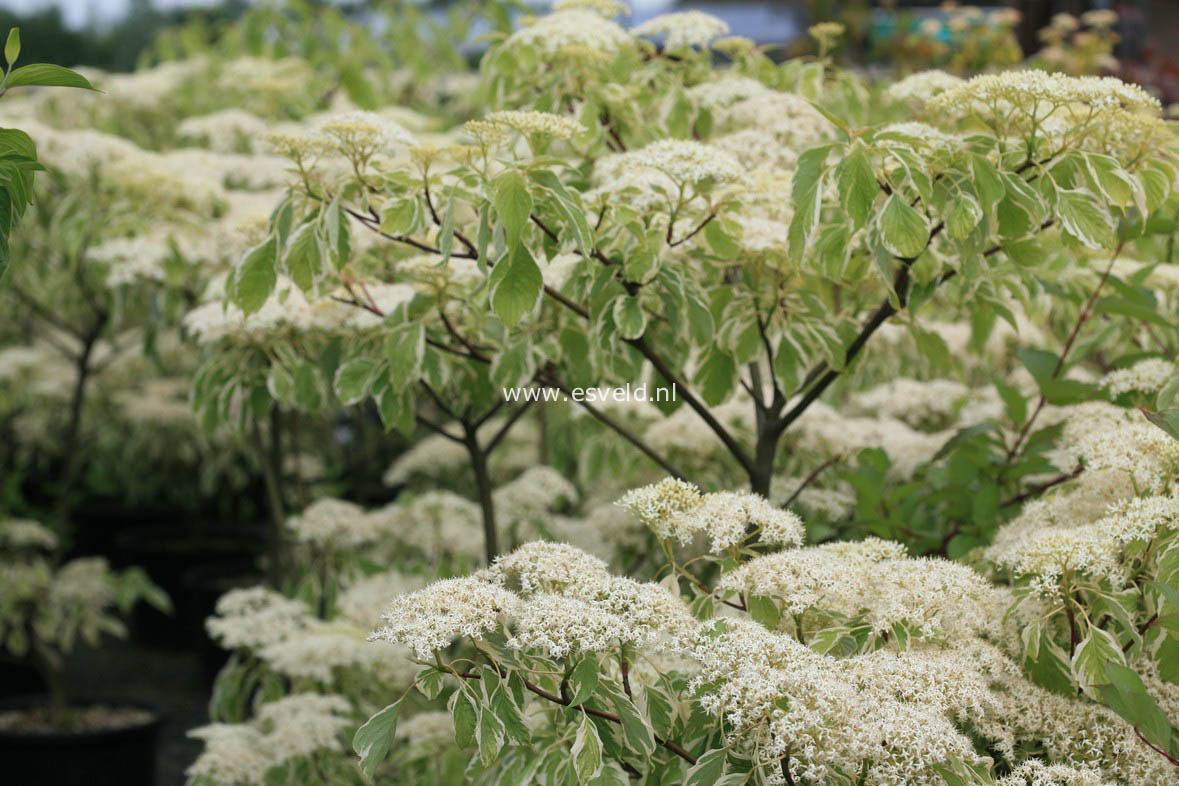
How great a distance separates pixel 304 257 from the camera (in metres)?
1.59

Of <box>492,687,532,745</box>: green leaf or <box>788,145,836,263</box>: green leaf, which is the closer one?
<box>492,687,532,745</box>: green leaf

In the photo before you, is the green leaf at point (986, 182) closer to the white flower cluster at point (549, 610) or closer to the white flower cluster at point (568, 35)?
the white flower cluster at point (549, 610)

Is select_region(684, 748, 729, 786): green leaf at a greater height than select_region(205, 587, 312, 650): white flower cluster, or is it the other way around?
select_region(684, 748, 729, 786): green leaf

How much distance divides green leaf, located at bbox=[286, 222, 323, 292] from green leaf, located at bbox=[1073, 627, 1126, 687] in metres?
1.09

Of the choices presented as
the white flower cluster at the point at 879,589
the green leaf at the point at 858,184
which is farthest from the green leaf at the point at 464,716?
the green leaf at the point at 858,184

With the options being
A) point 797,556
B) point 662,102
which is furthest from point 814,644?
point 662,102

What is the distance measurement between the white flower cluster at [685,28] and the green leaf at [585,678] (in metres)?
1.40

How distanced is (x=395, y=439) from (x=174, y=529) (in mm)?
1187

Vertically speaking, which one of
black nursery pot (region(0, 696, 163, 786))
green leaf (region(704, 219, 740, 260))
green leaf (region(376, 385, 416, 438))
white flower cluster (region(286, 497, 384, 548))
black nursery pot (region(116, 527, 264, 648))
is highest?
green leaf (region(704, 219, 740, 260))

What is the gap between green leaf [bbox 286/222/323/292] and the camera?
5.21 ft

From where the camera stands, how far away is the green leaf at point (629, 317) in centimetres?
157

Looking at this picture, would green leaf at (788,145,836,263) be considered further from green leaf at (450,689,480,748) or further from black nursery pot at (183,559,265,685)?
black nursery pot at (183,559,265,685)

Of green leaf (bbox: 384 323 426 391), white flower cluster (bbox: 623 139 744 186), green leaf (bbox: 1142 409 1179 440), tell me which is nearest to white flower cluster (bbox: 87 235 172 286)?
green leaf (bbox: 384 323 426 391)

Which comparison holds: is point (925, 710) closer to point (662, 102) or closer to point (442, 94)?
point (662, 102)
